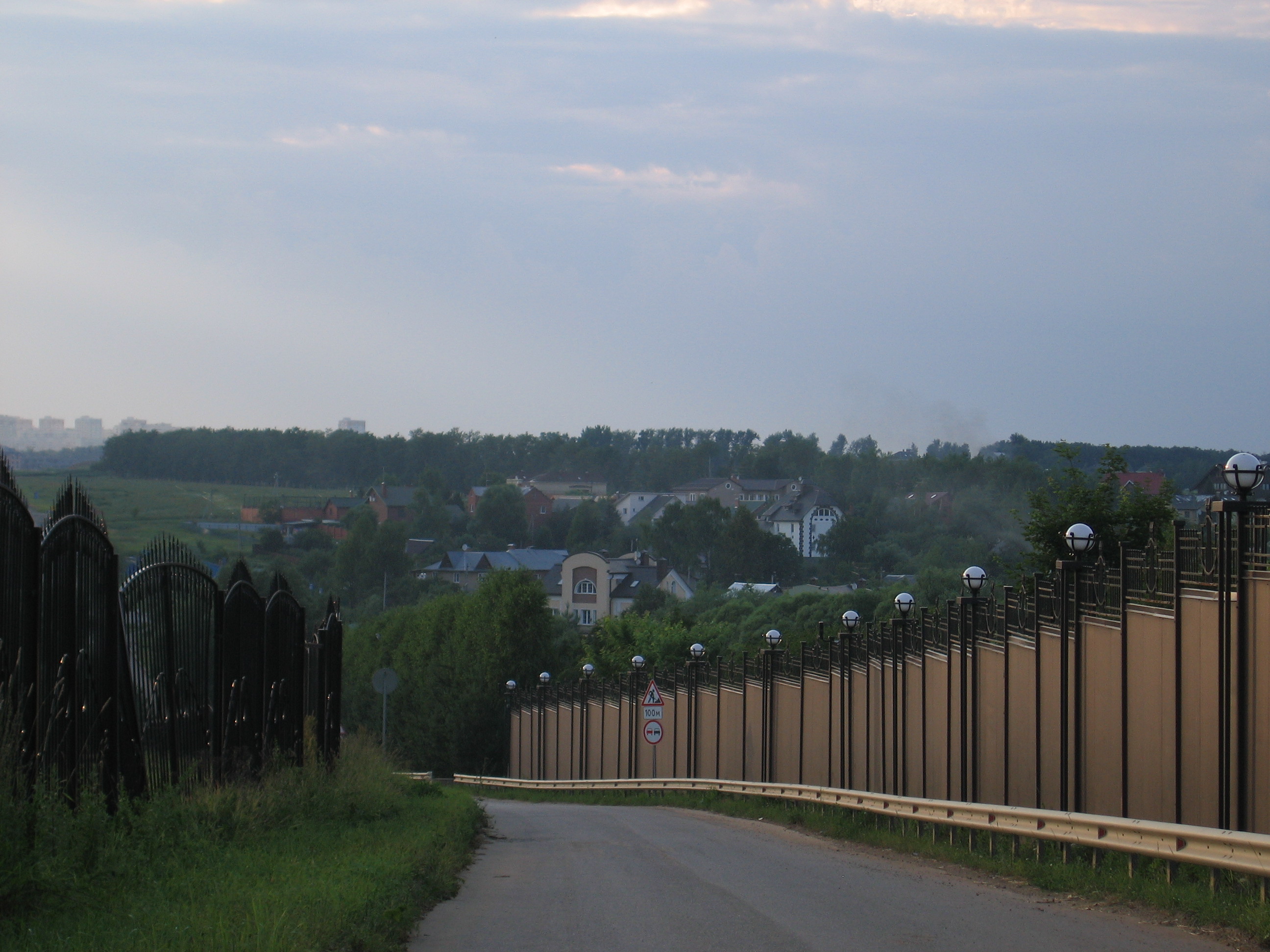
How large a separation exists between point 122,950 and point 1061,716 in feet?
33.7

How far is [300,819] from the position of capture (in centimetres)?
1260

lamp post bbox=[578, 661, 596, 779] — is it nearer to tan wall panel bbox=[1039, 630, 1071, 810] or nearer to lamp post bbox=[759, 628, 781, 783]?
lamp post bbox=[759, 628, 781, 783]

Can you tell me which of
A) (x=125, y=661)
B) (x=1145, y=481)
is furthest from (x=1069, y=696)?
(x=1145, y=481)

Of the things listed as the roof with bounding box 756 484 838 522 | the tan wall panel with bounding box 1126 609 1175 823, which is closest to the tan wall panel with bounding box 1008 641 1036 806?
the tan wall panel with bounding box 1126 609 1175 823

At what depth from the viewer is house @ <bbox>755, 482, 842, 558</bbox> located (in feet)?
436

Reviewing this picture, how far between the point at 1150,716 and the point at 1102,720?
1.08 metres

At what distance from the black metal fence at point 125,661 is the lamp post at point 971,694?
28.4 feet

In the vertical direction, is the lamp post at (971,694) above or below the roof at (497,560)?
above

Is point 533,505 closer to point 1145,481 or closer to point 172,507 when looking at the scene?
point 172,507

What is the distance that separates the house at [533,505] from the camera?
159m

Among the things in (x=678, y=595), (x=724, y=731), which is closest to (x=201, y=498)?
(x=678, y=595)

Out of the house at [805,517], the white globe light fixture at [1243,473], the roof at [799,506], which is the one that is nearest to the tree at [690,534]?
the house at [805,517]

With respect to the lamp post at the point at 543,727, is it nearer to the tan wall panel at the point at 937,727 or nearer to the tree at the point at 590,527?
the tan wall panel at the point at 937,727

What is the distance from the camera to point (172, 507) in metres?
78.9
